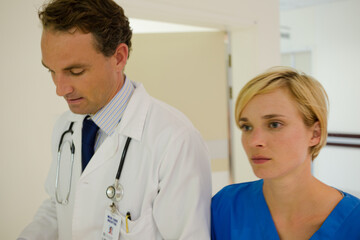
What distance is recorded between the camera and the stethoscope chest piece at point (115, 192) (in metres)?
1.09

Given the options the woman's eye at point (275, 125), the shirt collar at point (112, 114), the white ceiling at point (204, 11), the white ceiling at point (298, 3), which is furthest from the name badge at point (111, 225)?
the white ceiling at point (298, 3)

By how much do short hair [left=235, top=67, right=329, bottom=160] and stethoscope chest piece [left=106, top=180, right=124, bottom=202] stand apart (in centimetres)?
52

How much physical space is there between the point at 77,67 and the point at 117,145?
1.02 feet

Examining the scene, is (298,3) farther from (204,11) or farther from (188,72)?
(204,11)

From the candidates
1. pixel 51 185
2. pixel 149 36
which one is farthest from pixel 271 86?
pixel 149 36

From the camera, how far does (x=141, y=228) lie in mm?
1062

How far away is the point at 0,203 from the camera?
1.49 meters

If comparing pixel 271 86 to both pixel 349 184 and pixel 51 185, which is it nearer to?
pixel 51 185

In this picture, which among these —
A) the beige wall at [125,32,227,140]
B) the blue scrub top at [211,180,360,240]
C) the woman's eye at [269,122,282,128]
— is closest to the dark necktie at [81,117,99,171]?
the blue scrub top at [211,180,360,240]

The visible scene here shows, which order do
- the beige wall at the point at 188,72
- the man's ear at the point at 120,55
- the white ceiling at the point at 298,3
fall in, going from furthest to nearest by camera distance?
the white ceiling at the point at 298,3 → the beige wall at the point at 188,72 → the man's ear at the point at 120,55

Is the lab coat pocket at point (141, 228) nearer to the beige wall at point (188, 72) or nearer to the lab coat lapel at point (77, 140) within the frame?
the lab coat lapel at point (77, 140)

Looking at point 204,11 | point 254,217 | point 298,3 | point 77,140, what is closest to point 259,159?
point 254,217

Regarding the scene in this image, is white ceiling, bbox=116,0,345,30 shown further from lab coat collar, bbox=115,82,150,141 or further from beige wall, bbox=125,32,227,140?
lab coat collar, bbox=115,82,150,141

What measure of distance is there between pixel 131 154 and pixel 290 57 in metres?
5.32
